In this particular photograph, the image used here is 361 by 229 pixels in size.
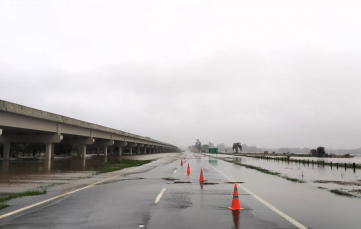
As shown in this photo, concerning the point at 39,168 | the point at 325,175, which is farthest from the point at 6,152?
the point at 325,175

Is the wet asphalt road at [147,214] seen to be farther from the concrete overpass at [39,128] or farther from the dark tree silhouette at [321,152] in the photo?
the dark tree silhouette at [321,152]

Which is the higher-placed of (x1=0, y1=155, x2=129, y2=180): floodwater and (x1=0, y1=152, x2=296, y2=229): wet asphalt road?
(x1=0, y1=152, x2=296, y2=229): wet asphalt road

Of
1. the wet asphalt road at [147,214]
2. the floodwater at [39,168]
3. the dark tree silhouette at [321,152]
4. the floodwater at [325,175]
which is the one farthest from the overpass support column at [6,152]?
the dark tree silhouette at [321,152]

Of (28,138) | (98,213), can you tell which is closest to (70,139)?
(28,138)

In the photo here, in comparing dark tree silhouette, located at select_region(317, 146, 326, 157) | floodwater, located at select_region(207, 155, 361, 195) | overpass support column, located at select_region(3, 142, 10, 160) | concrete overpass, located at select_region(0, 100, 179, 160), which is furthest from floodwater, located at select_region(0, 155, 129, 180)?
dark tree silhouette, located at select_region(317, 146, 326, 157)

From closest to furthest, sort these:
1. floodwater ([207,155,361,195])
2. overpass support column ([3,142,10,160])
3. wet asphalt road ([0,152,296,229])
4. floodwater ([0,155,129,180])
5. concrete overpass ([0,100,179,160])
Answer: wet asphalt road ([0,152,296,229])
floodwater ([207,155,361,195])
floodwater ([0,155,129,180])
concrete overpass ([0,100,179,160])
overpass support column ([3,142,10,160])

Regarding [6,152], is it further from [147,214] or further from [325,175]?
[147,214]

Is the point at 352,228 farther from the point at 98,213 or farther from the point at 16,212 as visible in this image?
the point at 16,212

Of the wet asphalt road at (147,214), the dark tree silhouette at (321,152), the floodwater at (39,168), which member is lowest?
the dark tree silhouette at (321,152)

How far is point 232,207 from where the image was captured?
9531 millimetres

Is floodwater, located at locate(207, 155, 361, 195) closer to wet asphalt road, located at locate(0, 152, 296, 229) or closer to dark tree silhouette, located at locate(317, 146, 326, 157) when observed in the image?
wet asphalt road, located at locate(0, 152, 296, 229)

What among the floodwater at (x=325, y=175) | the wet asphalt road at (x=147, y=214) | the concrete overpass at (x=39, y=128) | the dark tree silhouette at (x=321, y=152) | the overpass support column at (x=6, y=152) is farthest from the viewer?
the dark tree silhouette at (x=321, y=152)

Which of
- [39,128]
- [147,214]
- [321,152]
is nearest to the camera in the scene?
[147,214]

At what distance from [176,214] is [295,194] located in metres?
6.98
